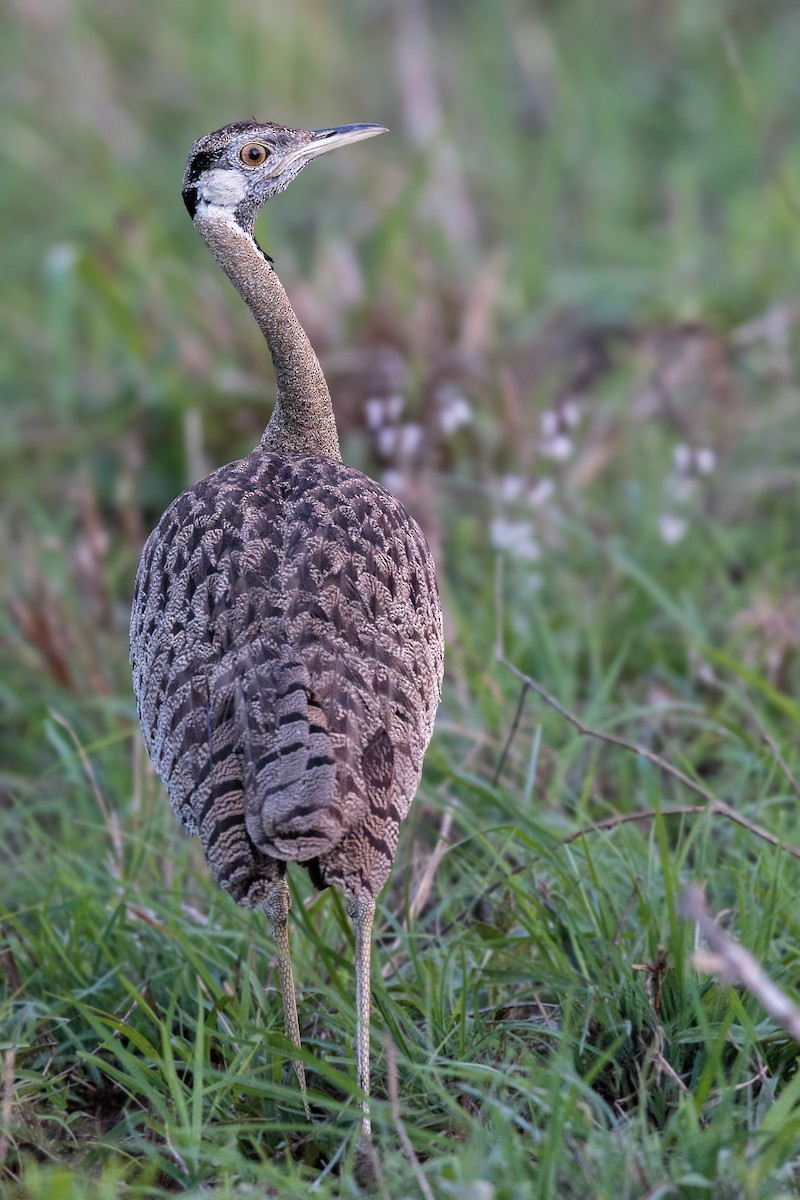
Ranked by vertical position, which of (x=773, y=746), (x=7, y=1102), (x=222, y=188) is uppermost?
(x=222, y=188)

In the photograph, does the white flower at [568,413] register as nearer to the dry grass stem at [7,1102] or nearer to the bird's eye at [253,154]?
the bird's eye at [253,154]

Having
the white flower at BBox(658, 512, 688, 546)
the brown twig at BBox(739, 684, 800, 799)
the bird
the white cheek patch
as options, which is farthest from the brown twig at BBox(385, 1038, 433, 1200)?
the white flower at BBox(658, 512, 688, 546)

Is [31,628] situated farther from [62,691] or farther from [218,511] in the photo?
[218,511]

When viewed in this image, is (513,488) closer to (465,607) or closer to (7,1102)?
(465,607)

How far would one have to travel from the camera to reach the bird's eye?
11.2 ft

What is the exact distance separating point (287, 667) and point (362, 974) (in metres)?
0.62

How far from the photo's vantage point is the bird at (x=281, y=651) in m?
2.79

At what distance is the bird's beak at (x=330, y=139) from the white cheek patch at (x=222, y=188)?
13 cm

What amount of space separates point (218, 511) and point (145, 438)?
2.77m

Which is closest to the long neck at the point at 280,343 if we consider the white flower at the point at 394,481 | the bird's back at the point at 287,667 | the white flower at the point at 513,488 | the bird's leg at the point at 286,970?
the bird's back at the point at 287,667

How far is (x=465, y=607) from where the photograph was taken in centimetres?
499

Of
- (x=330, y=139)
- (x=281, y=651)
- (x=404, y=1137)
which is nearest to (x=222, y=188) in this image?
(x=330, y=139)

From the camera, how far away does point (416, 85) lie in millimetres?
9625

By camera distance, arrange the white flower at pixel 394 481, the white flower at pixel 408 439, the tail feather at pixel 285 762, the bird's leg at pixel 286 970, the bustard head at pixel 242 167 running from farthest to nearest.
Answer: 1. the white flower at pixel 394 481
2. the white flower at pixel 408 439
3. the bustard head at pixel 242 167
4. the bird's leg at pixel 286 970
5. the tail feather at pixel 285 762
